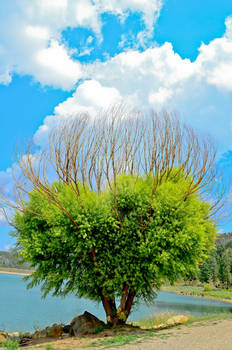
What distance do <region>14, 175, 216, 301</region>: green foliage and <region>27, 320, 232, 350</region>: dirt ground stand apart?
3158mm

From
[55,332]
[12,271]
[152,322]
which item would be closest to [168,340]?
[55,332]

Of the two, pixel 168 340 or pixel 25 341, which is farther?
pixel 25 341

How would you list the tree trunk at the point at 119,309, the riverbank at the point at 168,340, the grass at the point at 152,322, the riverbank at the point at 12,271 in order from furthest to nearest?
1. the riverbank at the point at 12,271
2. the grass at the point at 152,322
3. the tree trunk at the point at 119,309
4. the riverbank at the point at 168,340

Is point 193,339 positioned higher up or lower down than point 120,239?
lower down

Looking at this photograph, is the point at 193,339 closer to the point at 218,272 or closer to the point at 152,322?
the point at 152,322

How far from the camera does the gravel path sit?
12057 mm

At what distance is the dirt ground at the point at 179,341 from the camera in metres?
12.2

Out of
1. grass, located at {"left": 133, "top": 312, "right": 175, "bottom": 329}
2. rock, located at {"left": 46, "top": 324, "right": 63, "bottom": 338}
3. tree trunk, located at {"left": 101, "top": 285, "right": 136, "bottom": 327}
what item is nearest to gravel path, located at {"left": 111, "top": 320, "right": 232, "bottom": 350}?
tree trunk, located at {"left": 101, "top": 285, "right": 136, "bottom": 327}

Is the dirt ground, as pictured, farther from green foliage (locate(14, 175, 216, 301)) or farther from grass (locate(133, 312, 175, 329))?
grass (locate(133, 312, 175, 329))

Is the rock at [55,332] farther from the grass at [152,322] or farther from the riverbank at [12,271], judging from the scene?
the riverbank at [12,271]

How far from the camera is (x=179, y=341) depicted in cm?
1322

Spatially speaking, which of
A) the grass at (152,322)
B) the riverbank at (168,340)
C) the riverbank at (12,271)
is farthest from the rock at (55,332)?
the riverbank at (12,271)

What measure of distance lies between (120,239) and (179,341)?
622 centimetres

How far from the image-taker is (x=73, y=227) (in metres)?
18.2
